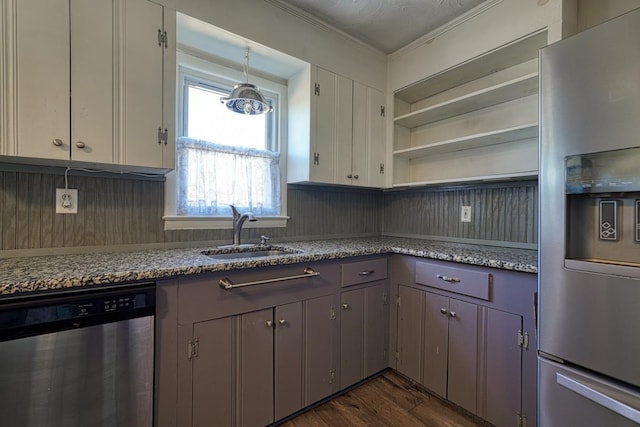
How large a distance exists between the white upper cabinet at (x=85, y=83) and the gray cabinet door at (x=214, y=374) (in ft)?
2.84

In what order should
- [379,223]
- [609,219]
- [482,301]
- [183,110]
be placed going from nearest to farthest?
[609,219], [482,301], [183,110], [379,223]

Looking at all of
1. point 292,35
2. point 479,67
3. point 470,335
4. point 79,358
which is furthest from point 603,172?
point 79,358

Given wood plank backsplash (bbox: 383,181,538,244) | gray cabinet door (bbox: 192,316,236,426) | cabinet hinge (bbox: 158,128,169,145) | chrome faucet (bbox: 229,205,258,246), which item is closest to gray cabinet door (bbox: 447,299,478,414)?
wood plank backsplash (bbox: 383,181,538,244)

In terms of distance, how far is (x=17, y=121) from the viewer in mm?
1156

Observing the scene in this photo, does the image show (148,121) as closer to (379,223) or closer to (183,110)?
(183,110)

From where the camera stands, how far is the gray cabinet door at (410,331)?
6.30 ft

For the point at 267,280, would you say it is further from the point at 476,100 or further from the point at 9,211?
the point at 476,100

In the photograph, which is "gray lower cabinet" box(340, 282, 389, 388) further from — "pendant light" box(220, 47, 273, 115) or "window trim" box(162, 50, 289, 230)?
"pendant light" box(220, 47, 273, 115)

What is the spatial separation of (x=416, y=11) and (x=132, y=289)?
2.30 meters

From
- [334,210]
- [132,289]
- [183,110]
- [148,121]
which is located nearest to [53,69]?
[148,121]

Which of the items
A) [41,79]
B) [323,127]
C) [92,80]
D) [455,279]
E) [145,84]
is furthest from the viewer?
[323,127]

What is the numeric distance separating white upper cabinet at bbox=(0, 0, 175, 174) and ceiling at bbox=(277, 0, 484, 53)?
0.96 m

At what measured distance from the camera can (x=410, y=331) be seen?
1.97 meters

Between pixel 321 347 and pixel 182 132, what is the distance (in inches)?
62.9
